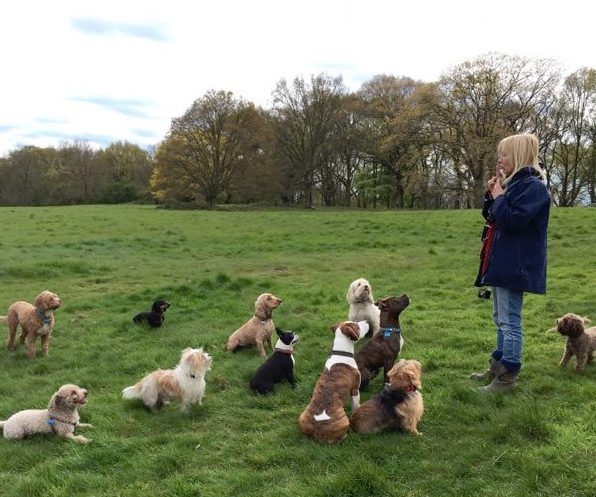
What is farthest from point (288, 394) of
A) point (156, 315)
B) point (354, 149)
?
point (354, 149)

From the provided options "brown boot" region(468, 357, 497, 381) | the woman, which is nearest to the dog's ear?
the woman

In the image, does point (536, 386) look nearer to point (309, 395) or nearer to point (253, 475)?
point (309, 395)

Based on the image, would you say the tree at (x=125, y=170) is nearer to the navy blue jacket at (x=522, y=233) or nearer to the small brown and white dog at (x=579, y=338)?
the small brown and white dog at (x=579, y=338)

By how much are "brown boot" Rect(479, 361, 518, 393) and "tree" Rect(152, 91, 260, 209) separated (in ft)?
156

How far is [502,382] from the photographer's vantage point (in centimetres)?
544

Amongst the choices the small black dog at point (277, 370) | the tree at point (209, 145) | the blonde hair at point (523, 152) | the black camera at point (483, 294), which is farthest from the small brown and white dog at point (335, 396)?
the tree at point (209, 145)

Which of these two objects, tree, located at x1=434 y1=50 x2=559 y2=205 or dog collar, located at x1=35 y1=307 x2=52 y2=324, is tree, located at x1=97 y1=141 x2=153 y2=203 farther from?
dog collar, located at x1=35 y1=307 x2=52 y2=324

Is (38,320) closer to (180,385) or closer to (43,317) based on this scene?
(43,317)

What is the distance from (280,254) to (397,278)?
6.47m

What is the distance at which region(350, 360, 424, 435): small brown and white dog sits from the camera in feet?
15.8

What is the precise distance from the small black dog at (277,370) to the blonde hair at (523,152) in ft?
11.0

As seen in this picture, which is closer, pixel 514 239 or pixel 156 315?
pixel 514 239

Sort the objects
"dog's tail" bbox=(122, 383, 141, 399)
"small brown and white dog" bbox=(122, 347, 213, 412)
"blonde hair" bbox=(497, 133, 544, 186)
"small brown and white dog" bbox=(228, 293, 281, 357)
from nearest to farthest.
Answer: "blonde hair" bbox=(497, 133, 544, 186) < "small brown and white dog" bbox=(122, 347, 213, 412) < "dog's tail" bbox=(122, 383, 141, 399) < "small brown and white dog" bbox=(228, 293, 281, 357)

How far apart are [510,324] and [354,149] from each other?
53.7 m
